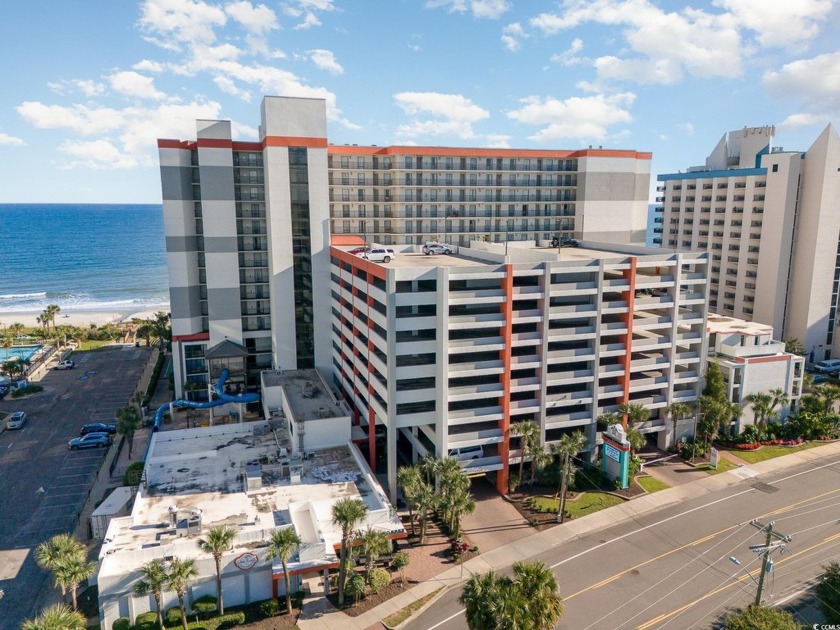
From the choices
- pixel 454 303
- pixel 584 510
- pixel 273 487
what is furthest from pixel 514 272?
pixel 273 487

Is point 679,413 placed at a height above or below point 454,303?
below

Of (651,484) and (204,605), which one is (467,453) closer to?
(651,484)

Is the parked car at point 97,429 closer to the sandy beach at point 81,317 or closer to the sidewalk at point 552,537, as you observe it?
the sidewalk at point 552,537

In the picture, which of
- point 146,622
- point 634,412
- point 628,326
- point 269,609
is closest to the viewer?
point 146,622

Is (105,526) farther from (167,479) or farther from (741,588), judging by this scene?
(741,588)

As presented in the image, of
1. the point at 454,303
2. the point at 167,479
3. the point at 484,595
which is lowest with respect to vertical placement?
the point at 167,479

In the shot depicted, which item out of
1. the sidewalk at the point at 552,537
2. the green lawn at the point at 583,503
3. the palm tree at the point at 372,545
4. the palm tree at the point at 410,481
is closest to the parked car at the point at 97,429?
the palm tree at the point at 410,481

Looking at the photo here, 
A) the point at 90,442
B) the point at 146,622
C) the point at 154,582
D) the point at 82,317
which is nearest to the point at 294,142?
the point at 90,442
